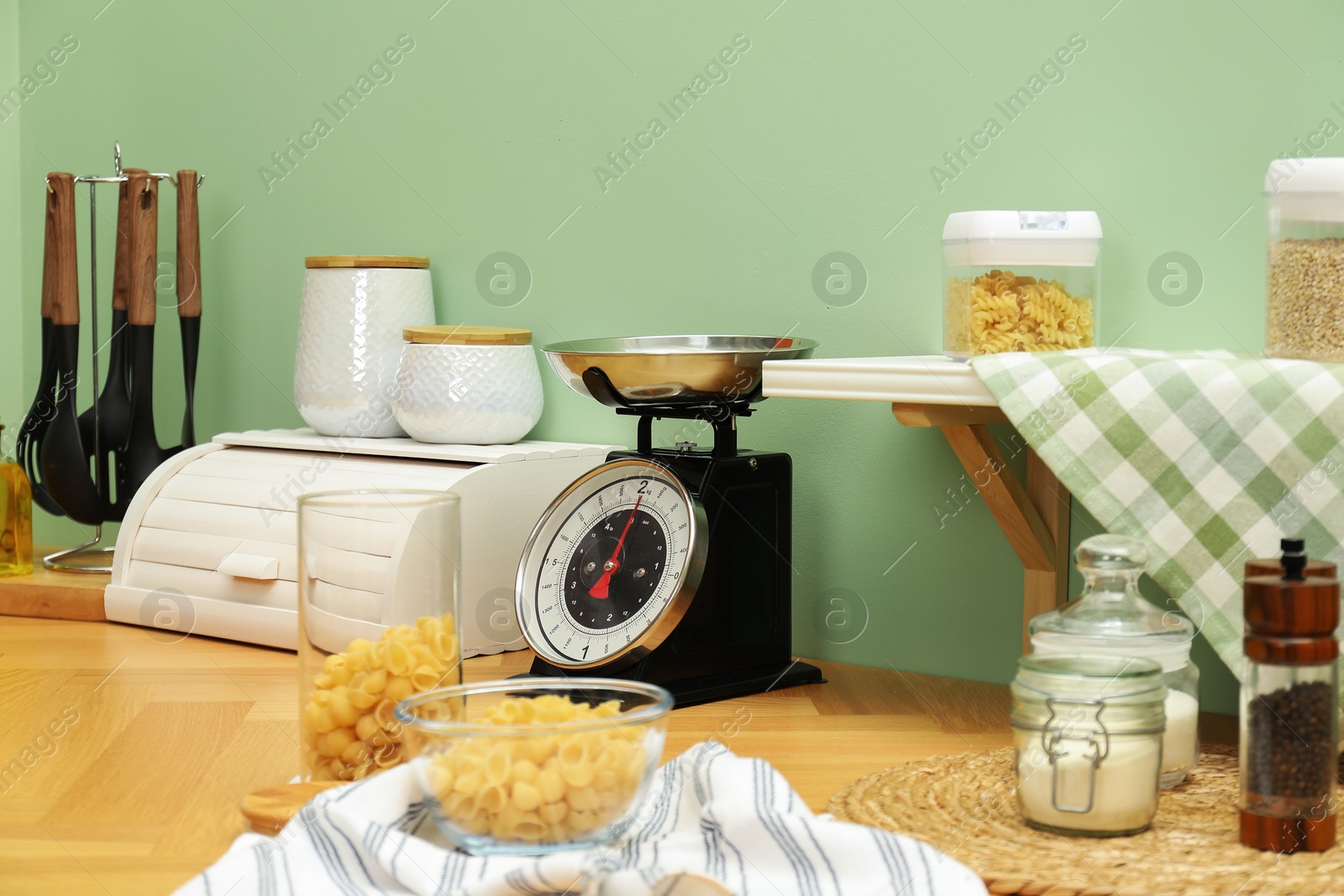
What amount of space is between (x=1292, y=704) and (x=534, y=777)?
479 millimetres

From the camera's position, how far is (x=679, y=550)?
1241 mm

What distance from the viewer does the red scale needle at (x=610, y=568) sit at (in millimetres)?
1271

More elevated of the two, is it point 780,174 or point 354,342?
point 780,174

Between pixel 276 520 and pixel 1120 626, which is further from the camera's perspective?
pixel 276 520

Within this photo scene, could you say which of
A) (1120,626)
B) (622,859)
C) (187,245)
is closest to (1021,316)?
(1120,626)

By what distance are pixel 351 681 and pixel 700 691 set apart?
0.40m

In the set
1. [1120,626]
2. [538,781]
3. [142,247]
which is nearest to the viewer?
[538,781]

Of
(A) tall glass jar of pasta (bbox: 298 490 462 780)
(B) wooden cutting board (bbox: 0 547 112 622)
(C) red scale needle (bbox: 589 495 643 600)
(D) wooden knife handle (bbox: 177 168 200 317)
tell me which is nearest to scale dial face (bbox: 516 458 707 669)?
(C) red scale needle (bbox: 589 495 643 600)

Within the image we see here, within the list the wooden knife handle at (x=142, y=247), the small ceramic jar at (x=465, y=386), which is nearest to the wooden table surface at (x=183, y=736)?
the small ceramic jar at (x=465, y=386)

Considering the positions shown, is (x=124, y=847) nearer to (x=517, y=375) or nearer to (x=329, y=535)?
(x=329, y=535)

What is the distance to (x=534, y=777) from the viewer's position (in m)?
0.79

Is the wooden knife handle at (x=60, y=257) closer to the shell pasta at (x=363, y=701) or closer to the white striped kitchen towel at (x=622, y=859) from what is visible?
the shell pasta at (x=363, y=701)

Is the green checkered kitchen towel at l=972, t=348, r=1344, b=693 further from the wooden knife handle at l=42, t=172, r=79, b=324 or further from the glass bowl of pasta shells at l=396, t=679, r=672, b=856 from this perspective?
the wooden knife handle at l=42, t=172, r=79, b=324

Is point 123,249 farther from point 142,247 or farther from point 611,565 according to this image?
point 611,565
